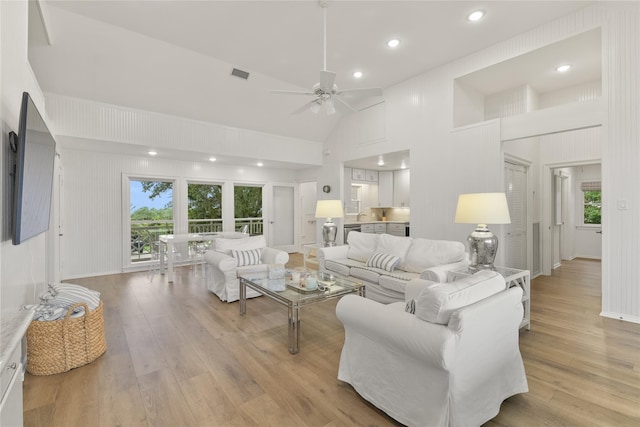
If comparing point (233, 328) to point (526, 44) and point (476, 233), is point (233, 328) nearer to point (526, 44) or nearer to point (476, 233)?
point (476, 233)

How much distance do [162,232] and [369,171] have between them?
5405 mm

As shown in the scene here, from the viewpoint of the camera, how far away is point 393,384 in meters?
1.78

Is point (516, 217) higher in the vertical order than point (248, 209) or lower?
lower

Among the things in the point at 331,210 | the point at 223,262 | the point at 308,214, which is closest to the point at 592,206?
the point at 331,210

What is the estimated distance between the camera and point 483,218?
2916 mm

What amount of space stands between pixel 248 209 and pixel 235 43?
4721 mm

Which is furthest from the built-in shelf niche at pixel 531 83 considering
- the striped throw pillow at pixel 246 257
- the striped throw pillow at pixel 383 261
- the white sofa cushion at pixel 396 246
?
the striped throw pillow at pixel 246 257

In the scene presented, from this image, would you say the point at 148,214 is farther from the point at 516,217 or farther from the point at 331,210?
the point at 516,217

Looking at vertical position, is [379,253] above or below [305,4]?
below

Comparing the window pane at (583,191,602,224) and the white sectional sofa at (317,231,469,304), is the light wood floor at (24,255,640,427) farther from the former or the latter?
the window pane at (583,191,602,224)

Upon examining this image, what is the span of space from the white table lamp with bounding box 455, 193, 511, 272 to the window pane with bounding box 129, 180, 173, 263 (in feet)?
19.5

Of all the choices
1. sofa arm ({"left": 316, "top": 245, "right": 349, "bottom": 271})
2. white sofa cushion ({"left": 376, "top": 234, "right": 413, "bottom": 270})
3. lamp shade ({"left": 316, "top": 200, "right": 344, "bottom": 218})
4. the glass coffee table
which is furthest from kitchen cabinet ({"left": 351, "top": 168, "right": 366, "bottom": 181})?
the glass coffee table

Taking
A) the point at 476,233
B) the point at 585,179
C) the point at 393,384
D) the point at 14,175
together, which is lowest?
the point at 393,384

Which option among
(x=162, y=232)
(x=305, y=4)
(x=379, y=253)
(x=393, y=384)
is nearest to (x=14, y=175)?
(x=393, y=384)
